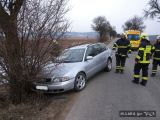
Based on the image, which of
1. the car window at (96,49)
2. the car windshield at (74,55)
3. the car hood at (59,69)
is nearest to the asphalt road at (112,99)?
Result: the car hood at (59,69)

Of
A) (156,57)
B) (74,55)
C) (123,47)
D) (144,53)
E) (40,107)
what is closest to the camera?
(40,107)

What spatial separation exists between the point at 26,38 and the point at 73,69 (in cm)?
217

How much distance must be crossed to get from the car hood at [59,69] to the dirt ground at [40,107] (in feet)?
2.41

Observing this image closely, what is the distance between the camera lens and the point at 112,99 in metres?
8.04

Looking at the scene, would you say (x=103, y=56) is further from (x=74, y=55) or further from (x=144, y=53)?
(x=144, y=53)

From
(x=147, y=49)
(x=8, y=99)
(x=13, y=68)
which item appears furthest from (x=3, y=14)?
(x=147, y=49)

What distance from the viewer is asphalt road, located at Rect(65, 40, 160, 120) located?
6834 mm

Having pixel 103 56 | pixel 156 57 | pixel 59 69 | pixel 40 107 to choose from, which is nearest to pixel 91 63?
pixel 103 56

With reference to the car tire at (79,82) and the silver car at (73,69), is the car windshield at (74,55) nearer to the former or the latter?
the silver car at (73,69)

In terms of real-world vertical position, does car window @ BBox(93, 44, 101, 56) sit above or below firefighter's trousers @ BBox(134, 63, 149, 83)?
above

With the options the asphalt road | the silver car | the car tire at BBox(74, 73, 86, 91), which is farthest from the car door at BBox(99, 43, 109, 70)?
the car tire at BBox(74, 73, 86, 91)

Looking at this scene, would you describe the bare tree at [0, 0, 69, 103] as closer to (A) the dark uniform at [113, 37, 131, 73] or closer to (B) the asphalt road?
(B) the asphalt road

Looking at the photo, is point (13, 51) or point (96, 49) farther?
point (96, 49)

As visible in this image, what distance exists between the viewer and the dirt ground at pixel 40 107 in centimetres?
696
